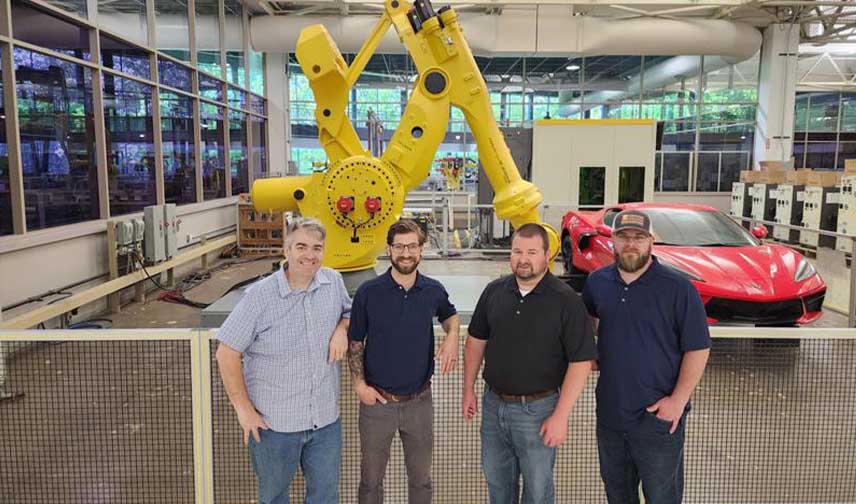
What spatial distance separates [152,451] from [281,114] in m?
15.8

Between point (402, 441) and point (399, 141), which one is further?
Answer: point (399, 141)

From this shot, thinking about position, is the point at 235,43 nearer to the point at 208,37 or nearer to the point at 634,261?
the point at 208,37

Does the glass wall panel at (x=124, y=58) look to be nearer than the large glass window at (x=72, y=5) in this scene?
No

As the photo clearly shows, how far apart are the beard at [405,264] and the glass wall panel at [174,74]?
32.1 ft

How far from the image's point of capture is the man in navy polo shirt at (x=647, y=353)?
254cm

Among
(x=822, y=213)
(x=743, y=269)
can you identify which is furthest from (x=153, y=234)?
(x=822, y=213)

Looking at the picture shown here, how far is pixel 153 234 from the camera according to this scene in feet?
30.1

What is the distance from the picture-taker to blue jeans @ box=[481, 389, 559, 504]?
260 cm

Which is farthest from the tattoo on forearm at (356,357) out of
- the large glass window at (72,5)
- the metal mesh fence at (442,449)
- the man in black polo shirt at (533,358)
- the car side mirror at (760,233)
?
the large glass window at (72,5)

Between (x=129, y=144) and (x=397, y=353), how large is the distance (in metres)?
8.96

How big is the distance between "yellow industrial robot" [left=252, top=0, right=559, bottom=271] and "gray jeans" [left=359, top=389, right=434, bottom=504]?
12.6 ft

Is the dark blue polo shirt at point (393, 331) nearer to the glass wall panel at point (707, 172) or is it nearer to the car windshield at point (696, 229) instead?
the car windshield at point (696, 229)

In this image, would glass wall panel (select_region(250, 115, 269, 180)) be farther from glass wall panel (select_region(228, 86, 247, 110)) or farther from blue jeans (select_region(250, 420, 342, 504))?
blue jeans (select_region(250, 420, 342, 504))

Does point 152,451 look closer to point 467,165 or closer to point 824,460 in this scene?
point 824,460
